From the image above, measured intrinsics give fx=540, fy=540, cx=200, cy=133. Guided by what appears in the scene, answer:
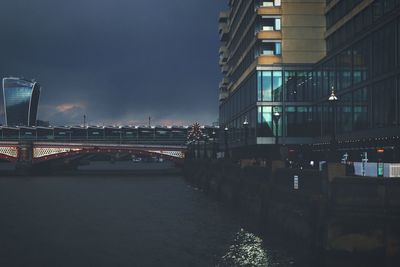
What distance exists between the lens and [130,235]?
39.2 m

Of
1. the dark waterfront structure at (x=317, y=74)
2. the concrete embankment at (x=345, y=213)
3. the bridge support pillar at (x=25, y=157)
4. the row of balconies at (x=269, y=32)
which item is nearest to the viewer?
the concrete embankment at (x=345, y=213)

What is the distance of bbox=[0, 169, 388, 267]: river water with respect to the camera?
1196 inches

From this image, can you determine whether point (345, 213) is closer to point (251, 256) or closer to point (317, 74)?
point (251, 256)

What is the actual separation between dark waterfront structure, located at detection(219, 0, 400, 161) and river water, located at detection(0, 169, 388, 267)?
11825 mm

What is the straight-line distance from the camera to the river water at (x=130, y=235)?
30.4m

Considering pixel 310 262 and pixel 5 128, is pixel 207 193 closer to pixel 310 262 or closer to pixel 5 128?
pixel 310 262

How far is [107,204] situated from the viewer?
198 ft

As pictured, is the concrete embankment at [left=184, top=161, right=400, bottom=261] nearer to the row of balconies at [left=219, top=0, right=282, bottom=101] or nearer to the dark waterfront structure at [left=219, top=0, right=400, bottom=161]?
the dark waterfront structure at [left=219, top=0, right=400, bottom=161]

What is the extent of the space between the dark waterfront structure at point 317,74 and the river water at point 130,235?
11.8 metres

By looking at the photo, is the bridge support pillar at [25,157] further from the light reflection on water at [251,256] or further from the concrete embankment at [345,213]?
the concrete embankment at [345,213]

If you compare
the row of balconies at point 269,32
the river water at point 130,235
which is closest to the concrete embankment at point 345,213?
the river water at point 130,235

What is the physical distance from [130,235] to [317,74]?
40.1 metres

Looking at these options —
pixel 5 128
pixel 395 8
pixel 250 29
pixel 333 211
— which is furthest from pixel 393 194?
pixel 5 128

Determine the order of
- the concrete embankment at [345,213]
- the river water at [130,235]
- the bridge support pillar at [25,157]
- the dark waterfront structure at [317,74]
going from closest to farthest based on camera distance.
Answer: the concrete embankment at [345,213], the river water at [130,235], the dark waterfront structure at [317,74], the bridge support pillar at [25,157]
